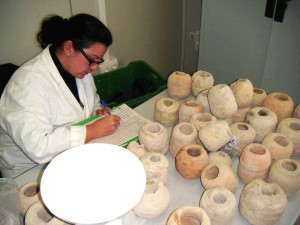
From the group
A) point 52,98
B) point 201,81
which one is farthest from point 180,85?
point 52,98

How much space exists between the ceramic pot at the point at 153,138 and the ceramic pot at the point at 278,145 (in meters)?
0.42

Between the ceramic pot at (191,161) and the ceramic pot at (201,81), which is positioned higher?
the ceramic pot at (201,81)

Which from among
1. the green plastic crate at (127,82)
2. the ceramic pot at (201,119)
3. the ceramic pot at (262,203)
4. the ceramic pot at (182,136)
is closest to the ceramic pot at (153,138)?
the ceramic pot at (182,136)

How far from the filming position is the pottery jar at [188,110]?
1.35 meters

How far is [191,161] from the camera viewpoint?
3.63 ft

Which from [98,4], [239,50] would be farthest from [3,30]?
[239,50]

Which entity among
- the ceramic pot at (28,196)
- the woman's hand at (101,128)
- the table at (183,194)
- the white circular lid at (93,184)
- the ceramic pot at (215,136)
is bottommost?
the table at (183,194)

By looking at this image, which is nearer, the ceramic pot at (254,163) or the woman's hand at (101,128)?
the ceramic pot at (254,163)

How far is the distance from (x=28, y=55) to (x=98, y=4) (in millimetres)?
668

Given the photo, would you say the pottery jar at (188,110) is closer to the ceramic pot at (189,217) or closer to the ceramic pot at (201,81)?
the ceramic pot at (201,81)

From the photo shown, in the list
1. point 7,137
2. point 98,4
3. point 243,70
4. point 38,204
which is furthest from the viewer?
point 243,70

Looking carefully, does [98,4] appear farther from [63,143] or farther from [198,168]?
[198,168]

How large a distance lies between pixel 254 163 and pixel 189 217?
337mm

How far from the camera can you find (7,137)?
1.39 metres
